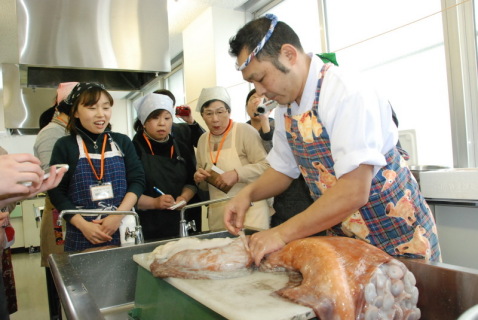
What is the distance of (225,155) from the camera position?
2.31 m

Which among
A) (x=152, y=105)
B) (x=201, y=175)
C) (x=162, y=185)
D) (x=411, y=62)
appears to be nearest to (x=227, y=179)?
(x=201, y=175)

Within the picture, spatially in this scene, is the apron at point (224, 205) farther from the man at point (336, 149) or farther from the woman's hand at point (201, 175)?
the man at point (336, 149)

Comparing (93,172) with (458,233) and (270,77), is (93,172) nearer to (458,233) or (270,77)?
(270,77)

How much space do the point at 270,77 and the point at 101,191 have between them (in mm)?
995

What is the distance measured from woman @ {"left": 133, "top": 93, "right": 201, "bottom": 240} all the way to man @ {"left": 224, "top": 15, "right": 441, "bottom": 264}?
1108 millimetres

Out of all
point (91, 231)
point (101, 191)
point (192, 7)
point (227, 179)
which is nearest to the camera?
point (91, 231)

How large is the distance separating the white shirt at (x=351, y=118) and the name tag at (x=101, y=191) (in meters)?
1.02

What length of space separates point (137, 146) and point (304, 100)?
1403 mm

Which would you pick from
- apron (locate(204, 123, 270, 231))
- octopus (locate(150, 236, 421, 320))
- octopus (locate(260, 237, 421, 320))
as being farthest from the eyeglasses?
octopus (locate(260, 237, 421, 320))

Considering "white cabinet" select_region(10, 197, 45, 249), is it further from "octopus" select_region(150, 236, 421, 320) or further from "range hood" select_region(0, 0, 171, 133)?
"octopus" select_region(150, 236, 421, 320)

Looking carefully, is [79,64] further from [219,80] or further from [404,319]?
[219,80]

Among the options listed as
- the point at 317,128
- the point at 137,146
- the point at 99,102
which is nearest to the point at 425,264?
the point at 317,128

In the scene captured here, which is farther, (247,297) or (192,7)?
(192,7)

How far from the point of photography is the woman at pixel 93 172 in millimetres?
1623
